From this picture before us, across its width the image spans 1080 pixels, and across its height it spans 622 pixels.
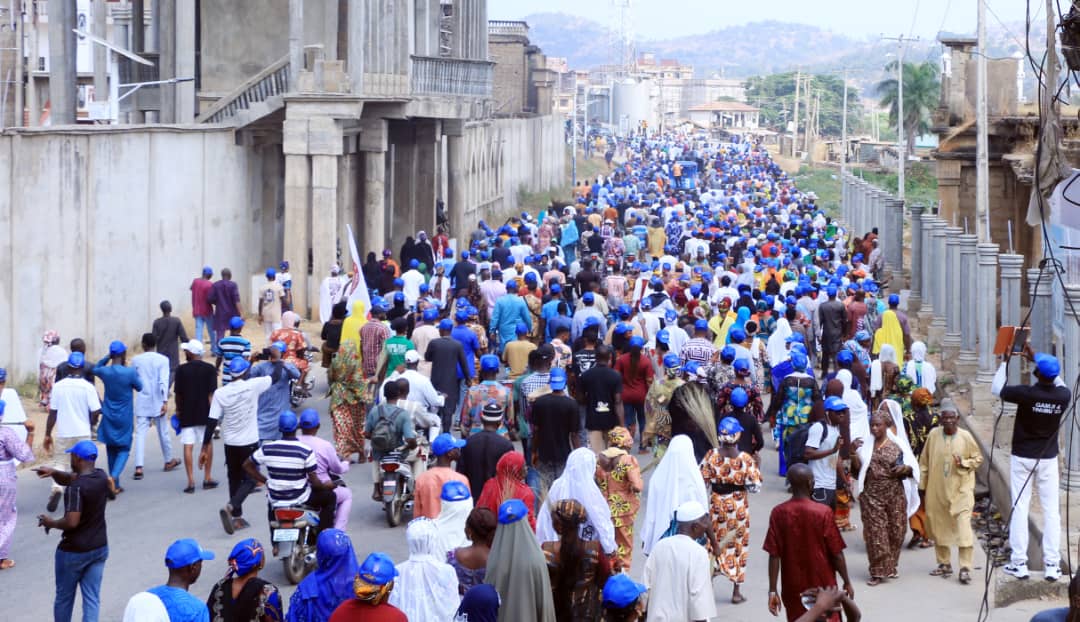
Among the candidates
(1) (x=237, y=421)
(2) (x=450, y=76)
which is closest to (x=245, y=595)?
(1) (x=237, y=421)

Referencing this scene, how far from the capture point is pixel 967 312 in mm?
20922

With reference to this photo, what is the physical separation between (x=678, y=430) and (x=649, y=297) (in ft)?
19.6

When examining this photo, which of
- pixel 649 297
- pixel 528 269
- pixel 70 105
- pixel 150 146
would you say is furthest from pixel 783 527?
pixel 70 105

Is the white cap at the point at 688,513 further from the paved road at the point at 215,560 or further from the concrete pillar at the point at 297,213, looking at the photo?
the concrete pillar at the point at 297,213

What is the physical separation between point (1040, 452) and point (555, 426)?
3502 millimetres

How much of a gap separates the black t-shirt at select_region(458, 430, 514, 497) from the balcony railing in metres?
20.5

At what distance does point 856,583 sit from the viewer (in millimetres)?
11891

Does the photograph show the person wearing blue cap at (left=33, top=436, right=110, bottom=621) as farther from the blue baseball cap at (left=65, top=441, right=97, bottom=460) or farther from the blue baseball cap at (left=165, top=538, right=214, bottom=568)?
the blue baseball cap at (left=165, top=538, right=214, bottom=568)

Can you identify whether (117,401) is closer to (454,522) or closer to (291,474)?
(291,474)

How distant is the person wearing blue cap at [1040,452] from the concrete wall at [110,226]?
11826 millimetres

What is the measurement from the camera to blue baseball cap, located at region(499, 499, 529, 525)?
8.12 metres

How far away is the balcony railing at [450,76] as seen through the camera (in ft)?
102

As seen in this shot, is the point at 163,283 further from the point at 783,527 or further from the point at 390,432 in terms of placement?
the point at 783,527

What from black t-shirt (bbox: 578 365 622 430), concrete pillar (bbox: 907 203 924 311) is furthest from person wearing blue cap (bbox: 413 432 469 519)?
concrete pillar (bbox: 907 203 924 311)
